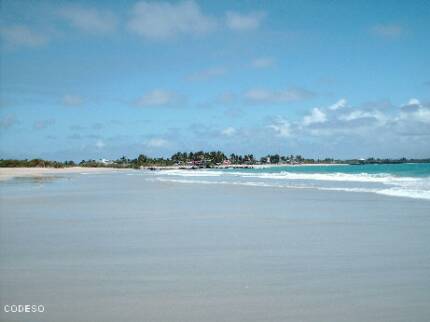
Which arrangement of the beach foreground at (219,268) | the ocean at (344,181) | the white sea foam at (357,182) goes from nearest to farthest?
the beach foreground at (219,268), the white sea foam at (357,182), the ocean at (344,181)

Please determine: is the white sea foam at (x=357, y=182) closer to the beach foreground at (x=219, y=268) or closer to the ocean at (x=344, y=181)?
the ocean at (x=344, y=181)

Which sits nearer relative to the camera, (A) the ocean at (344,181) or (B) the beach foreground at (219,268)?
(B) the beach foreground at (219,268)

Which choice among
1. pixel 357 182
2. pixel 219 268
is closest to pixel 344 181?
pixel 357 182

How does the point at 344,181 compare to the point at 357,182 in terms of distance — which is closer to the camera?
the point at 357,182

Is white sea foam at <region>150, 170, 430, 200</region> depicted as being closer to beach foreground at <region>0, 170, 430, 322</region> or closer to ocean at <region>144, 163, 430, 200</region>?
ocean at <region>144, 163, 430, 200</region>

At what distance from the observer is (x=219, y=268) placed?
6008mm

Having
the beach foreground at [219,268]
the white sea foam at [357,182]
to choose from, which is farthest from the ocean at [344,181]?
the beach foreground at [219,268]

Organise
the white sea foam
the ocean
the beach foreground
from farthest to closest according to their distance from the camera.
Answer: the ocean < the white sea foam < the beach foreground

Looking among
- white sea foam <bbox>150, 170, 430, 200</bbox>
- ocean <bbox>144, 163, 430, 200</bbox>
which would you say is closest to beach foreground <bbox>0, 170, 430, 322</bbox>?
white sea foam <bbox>150, 170, 430, 200</bbox>

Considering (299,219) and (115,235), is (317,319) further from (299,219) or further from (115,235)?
(299,219)

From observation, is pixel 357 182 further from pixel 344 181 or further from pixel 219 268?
pixel 219 268

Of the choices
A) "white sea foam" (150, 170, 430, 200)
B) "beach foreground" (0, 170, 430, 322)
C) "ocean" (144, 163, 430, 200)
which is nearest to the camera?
"beach foreground" (0, 170, 430, 322)

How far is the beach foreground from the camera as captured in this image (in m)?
4.41

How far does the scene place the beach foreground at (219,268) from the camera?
4.41 m
